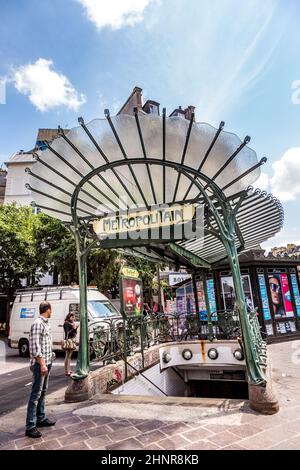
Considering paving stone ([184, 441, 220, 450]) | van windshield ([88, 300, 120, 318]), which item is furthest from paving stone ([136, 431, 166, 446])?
van windshield ([88, 300, 120, 318])

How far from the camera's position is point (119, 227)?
222 inches

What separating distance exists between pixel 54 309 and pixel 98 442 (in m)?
8.86

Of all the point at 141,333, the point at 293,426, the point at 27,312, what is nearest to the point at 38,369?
the point at 293,426

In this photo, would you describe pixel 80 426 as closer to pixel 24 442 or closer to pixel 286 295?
pixel 24 442

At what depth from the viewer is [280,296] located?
41.0ft

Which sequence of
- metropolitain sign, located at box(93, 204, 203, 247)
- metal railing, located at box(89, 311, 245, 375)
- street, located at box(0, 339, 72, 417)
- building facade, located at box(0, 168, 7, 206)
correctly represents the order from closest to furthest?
metropolitain sign, located at box(93, 204, 203, 247), street, located at box(0, 339, 72, 417), metal railing, located at box(89, 311, 245, 375), building facade, located at box(0, 168, 7, 206)

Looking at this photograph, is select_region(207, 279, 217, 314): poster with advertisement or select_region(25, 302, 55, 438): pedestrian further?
select_region(207, 279, 217, 314): poster with advertisement

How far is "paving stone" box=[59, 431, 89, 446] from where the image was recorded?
3254 mm

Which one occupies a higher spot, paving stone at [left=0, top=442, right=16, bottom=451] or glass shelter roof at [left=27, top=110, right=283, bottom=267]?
glass shelter roof at [left=27, top=110, right=283, bottom=267]

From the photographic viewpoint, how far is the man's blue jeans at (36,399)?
349cm

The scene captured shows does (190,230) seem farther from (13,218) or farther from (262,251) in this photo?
(13,218)

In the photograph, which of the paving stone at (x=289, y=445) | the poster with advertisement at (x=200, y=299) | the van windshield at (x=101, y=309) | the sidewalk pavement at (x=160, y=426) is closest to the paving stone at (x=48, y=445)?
the sidewalk pavement at (x=160, y=426)

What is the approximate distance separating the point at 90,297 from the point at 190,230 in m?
6.94

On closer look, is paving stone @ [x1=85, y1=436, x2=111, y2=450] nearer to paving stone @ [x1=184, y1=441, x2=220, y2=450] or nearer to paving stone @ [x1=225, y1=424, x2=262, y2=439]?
paving stone @ [x1=184, y1=441, x2=220, y2=450]
